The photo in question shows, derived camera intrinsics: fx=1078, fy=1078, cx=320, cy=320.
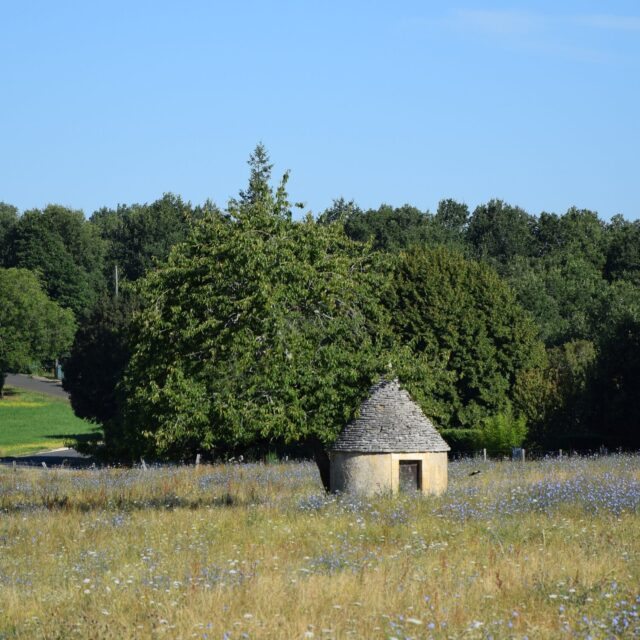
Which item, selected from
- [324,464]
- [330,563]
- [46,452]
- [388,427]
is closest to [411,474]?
[388,427]

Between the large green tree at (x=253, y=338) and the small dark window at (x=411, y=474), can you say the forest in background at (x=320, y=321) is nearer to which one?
the large green tree at (x=253, y=338)

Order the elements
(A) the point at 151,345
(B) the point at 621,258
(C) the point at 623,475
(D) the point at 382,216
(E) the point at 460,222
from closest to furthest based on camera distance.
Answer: (A) the point at 151,345 < (C) the point at 623,475 < (B) the point at 621,258 < (D) the point at 382,216 < (E) the point at 460,222

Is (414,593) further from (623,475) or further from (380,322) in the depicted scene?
(623,475)

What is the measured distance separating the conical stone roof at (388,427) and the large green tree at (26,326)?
7860cm

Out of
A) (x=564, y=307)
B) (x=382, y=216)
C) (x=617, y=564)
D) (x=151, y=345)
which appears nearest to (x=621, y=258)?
(x=564, y=307)

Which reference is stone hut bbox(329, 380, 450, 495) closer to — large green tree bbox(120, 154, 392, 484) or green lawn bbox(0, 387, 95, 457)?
large green tree bbox(120, 154, 392, 484)

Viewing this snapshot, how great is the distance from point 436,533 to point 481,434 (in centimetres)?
3300

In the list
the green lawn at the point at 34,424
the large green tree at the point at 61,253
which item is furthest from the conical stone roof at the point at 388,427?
the large green tree at the point at 61,253

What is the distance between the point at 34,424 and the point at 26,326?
1551 cm

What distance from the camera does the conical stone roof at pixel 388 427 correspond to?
24250mm

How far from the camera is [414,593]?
12016mm

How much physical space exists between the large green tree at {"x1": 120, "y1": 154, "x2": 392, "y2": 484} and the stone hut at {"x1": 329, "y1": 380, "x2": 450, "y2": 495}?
70 cm

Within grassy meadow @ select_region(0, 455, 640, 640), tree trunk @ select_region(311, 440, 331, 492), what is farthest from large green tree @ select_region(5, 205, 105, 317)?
grassy meadow @ select_region(0, 455, 640, 640)

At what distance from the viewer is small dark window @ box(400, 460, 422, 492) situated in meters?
24.8
